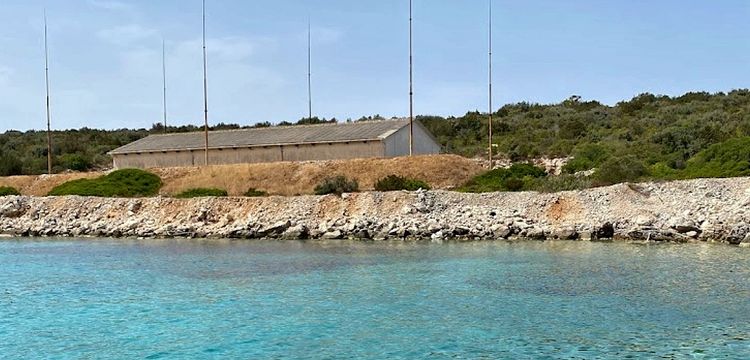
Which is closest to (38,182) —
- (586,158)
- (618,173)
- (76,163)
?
(76,163)

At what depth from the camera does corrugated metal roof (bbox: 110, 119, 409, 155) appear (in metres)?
50.3

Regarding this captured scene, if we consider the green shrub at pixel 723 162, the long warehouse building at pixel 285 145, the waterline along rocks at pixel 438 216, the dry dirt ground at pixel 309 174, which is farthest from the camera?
the long warehouse building at pixel 285 145

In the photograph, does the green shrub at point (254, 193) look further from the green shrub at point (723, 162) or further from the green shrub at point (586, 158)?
the green shrub at point (723, 162)

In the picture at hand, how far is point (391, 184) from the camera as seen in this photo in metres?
39.2

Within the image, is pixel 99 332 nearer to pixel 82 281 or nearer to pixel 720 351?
pixel 82 281

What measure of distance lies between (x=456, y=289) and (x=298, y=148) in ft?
113

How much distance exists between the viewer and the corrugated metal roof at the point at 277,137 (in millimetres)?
50281

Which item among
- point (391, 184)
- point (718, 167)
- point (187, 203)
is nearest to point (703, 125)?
point (718, 167)

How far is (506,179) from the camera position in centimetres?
4075

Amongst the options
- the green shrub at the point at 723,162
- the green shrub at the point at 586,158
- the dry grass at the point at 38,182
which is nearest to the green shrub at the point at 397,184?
the green shrub at the point at 586,158

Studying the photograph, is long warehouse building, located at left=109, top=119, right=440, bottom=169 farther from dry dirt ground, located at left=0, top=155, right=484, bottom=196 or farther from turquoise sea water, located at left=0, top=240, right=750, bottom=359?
turquoise sea water, located at left=0, top=240, right=750, bottom=359

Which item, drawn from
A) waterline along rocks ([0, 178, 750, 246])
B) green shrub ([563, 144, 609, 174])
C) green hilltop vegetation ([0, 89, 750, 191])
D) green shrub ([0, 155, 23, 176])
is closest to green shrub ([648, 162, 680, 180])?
green hilltop vegetation ([0, 89, 750, 191])

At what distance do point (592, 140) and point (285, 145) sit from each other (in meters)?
24.9

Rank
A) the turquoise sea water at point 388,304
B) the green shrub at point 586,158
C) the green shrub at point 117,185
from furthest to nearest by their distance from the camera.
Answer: the green shrub at point 117,185, the green shrub at point 586,158, the turquoise sea water at point 388,304
